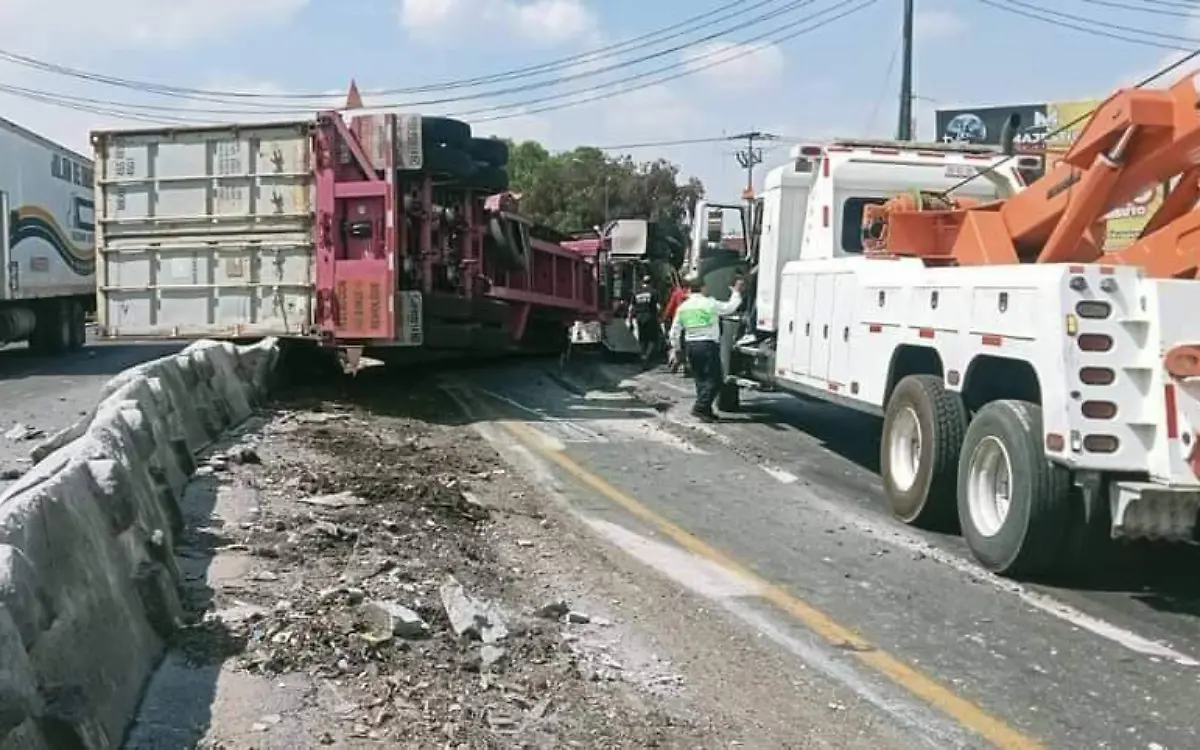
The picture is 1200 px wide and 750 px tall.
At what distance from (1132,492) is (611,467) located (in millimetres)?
4963

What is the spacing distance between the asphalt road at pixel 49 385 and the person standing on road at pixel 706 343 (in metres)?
6.25

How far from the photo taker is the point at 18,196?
2061cm

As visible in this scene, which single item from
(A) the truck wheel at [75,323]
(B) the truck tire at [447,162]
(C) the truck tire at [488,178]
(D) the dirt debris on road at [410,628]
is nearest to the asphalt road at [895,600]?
(D) the dirt debris on road at [410,628]

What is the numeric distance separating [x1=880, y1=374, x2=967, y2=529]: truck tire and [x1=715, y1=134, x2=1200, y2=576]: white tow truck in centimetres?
1

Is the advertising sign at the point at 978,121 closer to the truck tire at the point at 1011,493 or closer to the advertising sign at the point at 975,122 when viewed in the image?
the advertising sign at the point at 975,122

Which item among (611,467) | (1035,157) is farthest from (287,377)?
(1035,157)

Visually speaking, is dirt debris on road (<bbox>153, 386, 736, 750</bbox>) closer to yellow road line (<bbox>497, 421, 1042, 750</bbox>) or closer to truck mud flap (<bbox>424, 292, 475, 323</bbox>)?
yellow road line (<bbox>497, 421, 1042, 750</bbox>)

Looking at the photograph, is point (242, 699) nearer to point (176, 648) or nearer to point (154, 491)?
point (176, 648)

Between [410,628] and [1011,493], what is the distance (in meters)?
3.37

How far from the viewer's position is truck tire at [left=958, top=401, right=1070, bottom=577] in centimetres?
671

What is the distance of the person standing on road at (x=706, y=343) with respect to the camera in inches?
534

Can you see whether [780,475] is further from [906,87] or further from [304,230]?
[906,87]

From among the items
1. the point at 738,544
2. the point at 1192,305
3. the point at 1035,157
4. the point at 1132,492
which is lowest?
the point at 738,544

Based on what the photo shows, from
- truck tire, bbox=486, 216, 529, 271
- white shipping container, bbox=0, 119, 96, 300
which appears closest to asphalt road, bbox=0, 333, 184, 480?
white shipping container, bbox=0, 119, 96, 300
